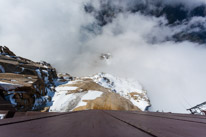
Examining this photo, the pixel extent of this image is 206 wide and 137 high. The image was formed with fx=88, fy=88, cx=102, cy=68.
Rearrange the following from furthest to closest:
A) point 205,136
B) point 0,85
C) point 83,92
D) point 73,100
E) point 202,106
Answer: point 83,92, point 73,100, point 0,85, point 202,106, point 205,136

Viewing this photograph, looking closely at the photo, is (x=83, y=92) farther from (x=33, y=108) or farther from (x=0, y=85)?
(x=0, y=85)

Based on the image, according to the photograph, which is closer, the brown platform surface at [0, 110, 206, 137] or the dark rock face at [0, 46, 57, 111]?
the brown platform surface at [0, 110, 206, 137]

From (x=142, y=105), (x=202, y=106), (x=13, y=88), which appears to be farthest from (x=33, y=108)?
(x=142, y=105)

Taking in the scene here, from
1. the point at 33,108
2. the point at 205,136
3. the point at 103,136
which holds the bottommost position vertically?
the point at 33,108

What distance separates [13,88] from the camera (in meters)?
18.8

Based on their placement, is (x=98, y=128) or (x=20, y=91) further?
(x=20, y=91)

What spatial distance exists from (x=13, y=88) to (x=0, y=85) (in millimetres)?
2027

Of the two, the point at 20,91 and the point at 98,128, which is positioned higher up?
the point at 20,91

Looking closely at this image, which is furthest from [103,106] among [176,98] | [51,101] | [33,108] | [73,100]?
[176,98]

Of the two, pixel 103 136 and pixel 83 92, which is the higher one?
pixel 83 92

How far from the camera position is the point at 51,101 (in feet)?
88.2

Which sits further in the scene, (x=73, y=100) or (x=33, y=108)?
(x=73, y=100)

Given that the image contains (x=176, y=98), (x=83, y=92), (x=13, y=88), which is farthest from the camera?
(x=176, y=98)

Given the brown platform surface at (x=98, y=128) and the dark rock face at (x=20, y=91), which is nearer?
the brown platform surface at (x=98, y=128)
